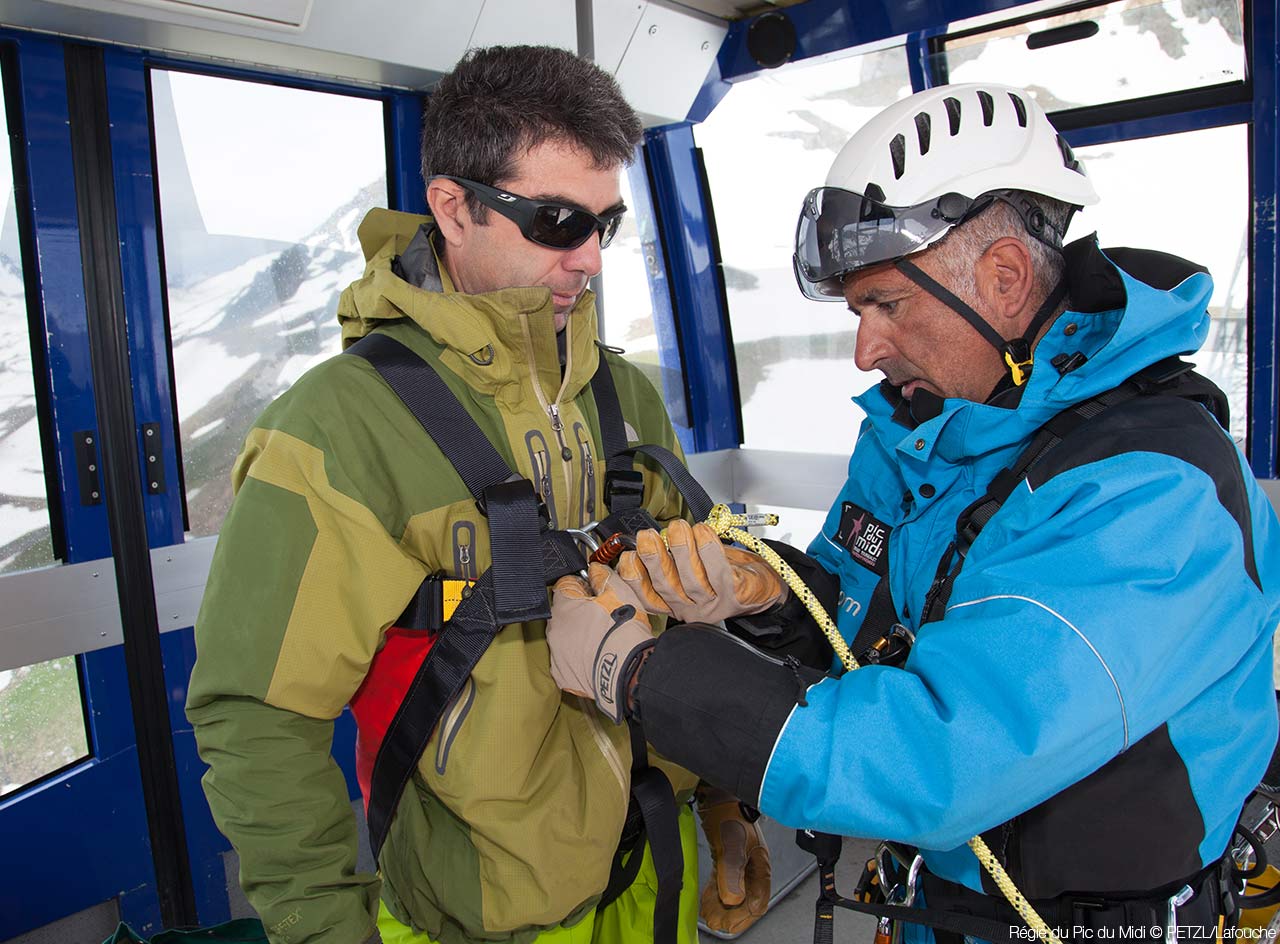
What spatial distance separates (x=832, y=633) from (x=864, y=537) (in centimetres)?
39

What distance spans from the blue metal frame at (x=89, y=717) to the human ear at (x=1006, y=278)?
2.73 meters

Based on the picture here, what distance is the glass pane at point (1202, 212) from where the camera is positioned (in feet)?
11.6

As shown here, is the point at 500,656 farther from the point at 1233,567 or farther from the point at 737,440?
the point at 737,440

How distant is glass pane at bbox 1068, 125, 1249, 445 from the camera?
139 inches

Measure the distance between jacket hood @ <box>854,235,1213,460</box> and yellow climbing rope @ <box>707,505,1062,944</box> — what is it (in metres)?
0.31

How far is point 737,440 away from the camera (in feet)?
18.0

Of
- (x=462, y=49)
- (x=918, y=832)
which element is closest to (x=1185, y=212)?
(x=462, y=49)

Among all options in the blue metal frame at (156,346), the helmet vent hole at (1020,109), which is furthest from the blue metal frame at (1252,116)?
the helmet vent hole at (1020,109)

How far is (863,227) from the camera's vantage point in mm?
1566

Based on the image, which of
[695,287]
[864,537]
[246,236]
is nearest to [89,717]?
[246,236]

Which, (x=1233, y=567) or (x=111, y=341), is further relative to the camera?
(x=111, y=341)

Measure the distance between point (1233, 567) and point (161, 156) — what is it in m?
3.29

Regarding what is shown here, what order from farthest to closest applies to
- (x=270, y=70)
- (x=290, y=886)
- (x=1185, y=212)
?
(x=1185, y=212)
(x=270, y=70)
(x=290, y=886)

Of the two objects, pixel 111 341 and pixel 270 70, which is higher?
pixel 270 70
